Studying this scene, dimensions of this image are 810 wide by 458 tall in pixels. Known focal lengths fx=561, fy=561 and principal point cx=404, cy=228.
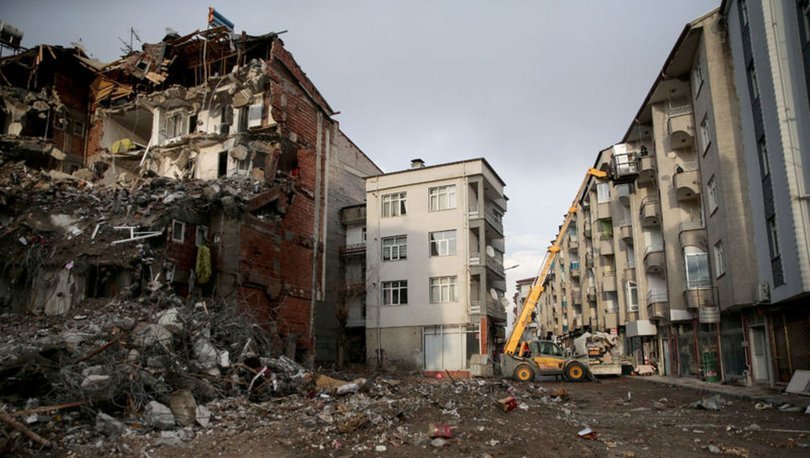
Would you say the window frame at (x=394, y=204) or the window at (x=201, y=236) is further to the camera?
the window frame at (x=394, y=204)

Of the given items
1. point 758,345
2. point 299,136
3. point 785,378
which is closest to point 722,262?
point 758,345

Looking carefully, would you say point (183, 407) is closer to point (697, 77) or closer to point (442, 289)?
point (442, 289)

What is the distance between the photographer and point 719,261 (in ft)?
73.5

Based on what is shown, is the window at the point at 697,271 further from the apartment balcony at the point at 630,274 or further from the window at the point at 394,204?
the window at the point at 394,204

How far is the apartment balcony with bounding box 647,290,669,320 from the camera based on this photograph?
28766mm

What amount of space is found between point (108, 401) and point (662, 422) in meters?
10.8

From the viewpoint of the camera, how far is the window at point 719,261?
21844 millimetres

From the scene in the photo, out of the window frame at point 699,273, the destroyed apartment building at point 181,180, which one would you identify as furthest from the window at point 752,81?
the destroyed apartment building at point 181,180

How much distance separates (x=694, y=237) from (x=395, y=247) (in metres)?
16.0

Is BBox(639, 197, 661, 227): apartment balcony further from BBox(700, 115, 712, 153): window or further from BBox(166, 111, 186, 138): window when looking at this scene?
BBox(166, 111, 186, 138): window

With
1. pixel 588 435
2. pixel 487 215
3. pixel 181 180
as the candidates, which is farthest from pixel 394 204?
pixel 588 435

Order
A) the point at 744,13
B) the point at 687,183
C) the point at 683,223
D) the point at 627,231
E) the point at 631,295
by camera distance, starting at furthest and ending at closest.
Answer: the point at 627,231 < the point at 631,295 < the point at 683,223 < the point at 687,183 < the point at 744,13

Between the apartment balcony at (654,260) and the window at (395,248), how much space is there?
13.2 m

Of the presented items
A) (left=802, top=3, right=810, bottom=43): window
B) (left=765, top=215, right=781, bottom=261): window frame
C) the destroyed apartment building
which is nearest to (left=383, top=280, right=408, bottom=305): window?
the destroyed apartment building
